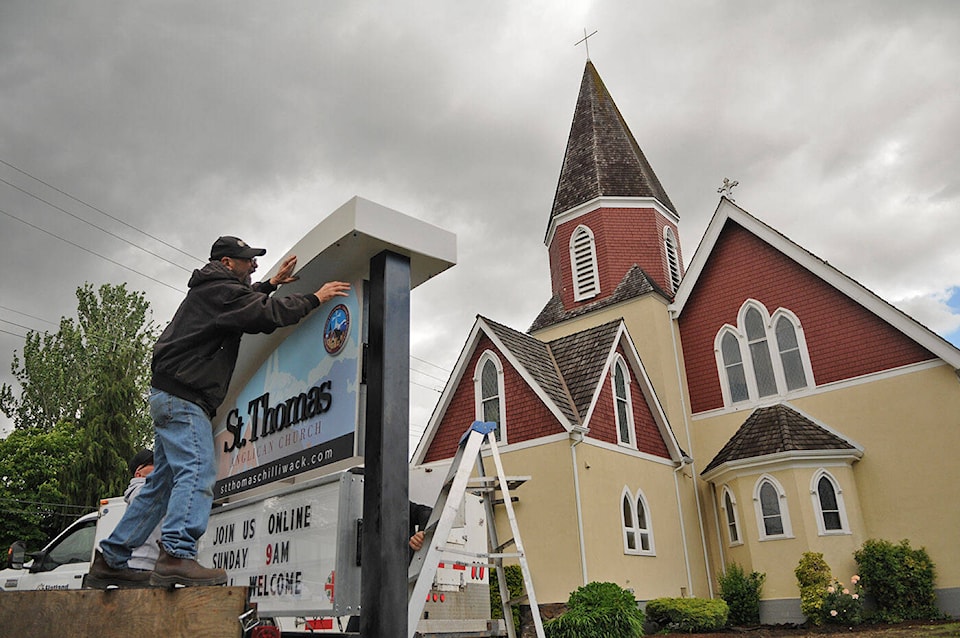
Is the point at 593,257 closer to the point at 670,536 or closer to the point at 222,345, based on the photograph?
the point at 670,536

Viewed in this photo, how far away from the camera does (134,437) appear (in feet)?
106

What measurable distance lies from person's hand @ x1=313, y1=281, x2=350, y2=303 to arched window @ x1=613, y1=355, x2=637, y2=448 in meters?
14.7

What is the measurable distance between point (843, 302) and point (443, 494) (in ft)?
57.8

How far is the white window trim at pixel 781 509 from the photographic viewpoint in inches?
666

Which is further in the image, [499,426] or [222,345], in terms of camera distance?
[499,426]

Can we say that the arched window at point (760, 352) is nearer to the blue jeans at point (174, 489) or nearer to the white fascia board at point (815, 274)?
the white fascia board at point (815, 274)

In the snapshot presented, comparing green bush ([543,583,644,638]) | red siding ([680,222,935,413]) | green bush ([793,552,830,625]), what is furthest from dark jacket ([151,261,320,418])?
red siding ([680,222,935,413])

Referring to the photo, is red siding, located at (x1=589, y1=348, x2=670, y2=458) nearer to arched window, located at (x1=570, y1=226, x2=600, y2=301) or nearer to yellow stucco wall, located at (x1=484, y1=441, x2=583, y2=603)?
yellow stucco wall, located at (x1=484, y1=441, x2=583, y2=603)

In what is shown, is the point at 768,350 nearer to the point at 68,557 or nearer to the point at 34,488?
the point at 68,557

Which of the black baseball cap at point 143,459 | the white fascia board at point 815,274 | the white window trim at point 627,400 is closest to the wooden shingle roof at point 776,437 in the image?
the white window trim at point 627,400

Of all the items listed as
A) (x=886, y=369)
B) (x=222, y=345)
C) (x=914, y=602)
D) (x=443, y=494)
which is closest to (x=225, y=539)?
(x=443, y=494)

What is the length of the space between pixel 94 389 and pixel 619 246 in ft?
91.6

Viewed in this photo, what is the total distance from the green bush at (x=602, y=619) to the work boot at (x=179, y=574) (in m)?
9.92

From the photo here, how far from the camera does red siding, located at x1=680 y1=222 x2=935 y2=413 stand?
1827 cm
